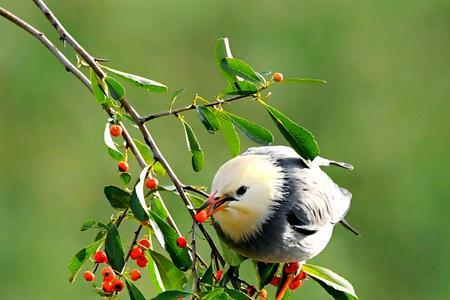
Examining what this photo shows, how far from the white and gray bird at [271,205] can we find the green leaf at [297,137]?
0.53 feet

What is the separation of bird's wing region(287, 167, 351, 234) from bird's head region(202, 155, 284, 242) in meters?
0.05

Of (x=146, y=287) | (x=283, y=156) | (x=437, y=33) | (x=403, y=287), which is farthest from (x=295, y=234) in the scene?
(x=437, y=33)

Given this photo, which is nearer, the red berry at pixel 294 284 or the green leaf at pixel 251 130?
the green leaf at pixel 251 130

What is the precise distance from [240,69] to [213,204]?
11.5 inches

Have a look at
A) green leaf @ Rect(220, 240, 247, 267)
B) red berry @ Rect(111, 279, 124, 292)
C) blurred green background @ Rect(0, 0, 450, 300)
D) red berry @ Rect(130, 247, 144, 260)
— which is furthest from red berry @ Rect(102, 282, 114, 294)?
blurred green background @ Rect(0, 0, 450, 300)

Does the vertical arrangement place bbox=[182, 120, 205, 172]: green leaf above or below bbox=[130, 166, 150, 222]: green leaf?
above

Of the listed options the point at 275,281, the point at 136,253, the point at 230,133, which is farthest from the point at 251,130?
the point at 275,281

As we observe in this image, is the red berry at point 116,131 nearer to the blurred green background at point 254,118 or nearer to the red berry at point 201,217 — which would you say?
the red berry at point 201,217

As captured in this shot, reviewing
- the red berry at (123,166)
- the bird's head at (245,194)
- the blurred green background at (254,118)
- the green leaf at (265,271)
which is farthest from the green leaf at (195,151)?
the blurred green background at (254,118)

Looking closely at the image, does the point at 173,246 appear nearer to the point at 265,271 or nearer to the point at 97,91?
the point at 97,91

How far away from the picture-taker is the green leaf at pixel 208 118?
2.15m

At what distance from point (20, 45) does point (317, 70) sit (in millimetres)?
1546

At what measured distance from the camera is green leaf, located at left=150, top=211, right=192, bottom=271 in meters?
2.09

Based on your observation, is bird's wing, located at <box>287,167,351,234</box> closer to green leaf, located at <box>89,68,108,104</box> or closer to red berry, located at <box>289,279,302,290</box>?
red berry, located at <box>289,279,302,290</box>
